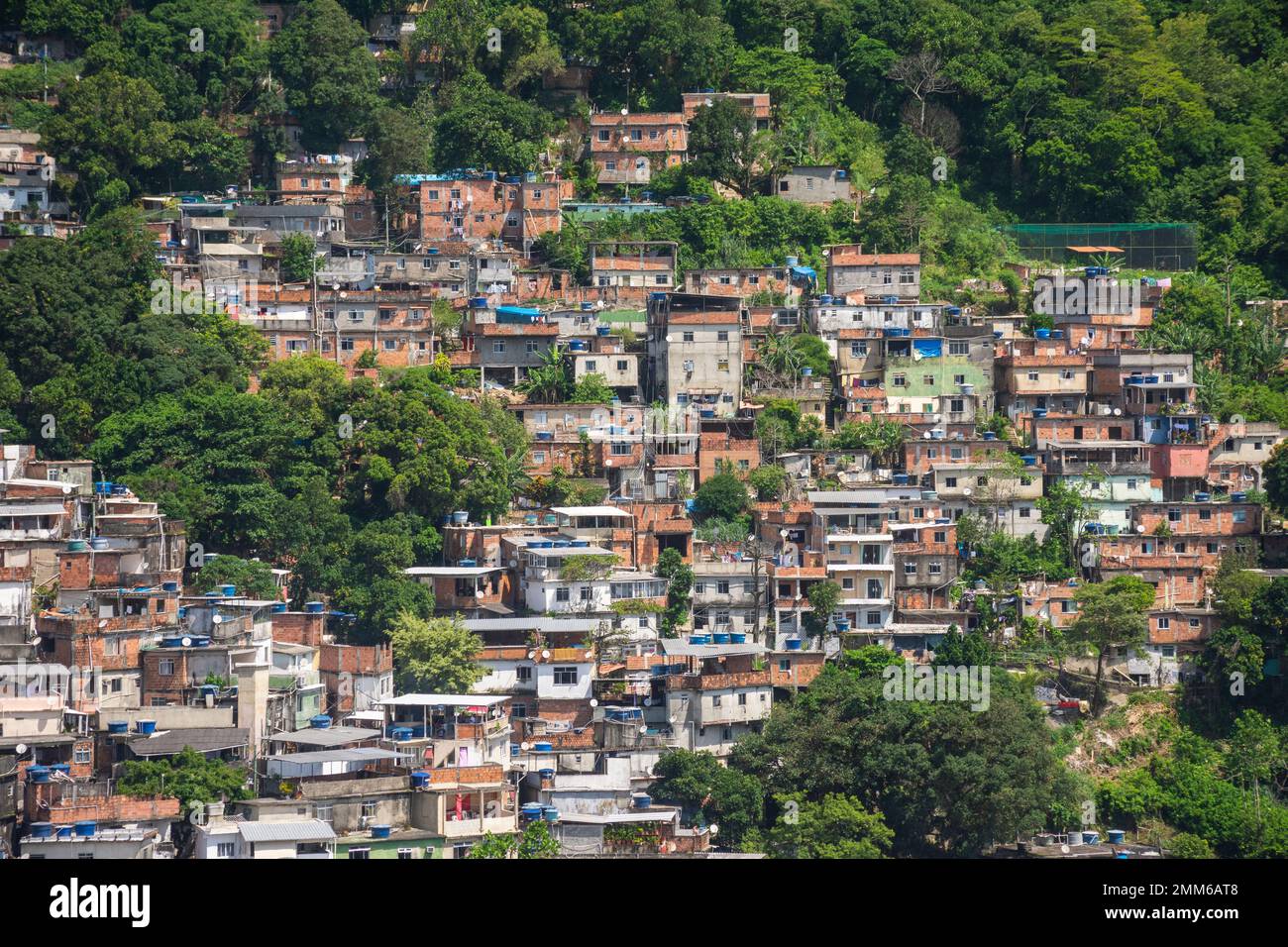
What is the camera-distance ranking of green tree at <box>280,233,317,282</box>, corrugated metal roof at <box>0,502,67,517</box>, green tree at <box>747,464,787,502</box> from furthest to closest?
green tree at <box>280,233,317,282</box>, green tree at <box>747,464,787,502</box>, corrugated metal roof at <box>0,502,67,517</box>

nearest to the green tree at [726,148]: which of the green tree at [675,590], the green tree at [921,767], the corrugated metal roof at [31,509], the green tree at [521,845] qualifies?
the green tree at [675,590]

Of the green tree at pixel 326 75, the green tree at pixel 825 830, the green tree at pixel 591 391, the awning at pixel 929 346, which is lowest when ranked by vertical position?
the green tree at pixel 825 830

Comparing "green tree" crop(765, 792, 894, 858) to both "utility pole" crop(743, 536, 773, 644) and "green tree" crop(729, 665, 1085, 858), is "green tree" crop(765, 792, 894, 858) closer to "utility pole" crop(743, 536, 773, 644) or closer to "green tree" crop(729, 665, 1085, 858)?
"green tree" crop(729, 665, 1085, 858)

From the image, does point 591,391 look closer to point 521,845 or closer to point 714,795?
point 714,795

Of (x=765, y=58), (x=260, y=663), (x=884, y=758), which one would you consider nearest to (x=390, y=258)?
(x=765, y=58)

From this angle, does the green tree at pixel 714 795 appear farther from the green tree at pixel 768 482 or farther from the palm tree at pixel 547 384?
the palm tree at pixel 547 384

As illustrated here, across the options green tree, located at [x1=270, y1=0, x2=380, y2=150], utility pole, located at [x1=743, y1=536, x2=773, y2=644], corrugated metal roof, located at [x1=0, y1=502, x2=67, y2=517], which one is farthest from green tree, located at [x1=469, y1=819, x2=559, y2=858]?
green tree, located at [x1=270, y1=0, x2=380, y2=150]

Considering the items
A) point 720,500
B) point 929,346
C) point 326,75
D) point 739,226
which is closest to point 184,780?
point 720,500
